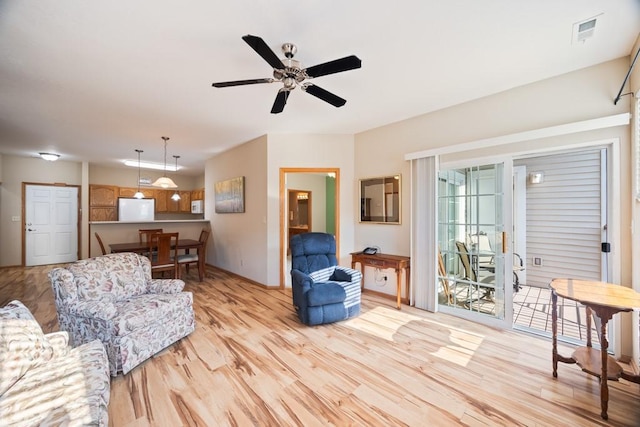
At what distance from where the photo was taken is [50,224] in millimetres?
6406

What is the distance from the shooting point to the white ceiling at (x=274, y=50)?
1.78m

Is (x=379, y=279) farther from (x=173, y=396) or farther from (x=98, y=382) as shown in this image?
(x=98, y=382)

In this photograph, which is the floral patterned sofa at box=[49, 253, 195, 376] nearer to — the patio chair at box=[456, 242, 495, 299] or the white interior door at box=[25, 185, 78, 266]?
the patio chair at box=[456, 242, 495, 299]

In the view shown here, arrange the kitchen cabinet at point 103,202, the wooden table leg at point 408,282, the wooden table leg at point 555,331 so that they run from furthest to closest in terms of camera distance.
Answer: the kitchen cabinet at point 103,202 < the wooden table leg at point 408,282 < the wooden table leg at point 555,331

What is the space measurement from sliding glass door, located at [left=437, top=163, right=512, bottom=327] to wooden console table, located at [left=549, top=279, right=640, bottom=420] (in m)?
0.84

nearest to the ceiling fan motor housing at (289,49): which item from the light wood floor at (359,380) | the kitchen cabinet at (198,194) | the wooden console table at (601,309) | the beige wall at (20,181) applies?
the light wood floor at (359,380)

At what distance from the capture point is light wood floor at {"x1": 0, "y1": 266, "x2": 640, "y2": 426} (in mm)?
1675

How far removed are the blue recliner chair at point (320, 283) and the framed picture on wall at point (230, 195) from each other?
2211mm

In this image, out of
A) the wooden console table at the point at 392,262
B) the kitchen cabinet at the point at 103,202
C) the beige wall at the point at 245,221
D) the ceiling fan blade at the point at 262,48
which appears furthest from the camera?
the kitchen cabinet at the point at 103,202

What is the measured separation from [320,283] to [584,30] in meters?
3.27

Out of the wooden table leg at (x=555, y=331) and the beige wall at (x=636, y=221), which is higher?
the beige wall at (x=636, y=221)

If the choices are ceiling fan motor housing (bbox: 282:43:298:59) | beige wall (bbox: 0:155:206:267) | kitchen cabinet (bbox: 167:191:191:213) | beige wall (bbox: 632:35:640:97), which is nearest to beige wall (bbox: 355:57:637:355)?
beige wall (bbox: 632:35:640:97)

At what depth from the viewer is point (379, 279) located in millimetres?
4086

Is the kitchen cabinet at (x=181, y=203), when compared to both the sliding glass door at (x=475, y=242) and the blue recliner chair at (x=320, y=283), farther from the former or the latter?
the sliding glass door at (x=475, y=242)
